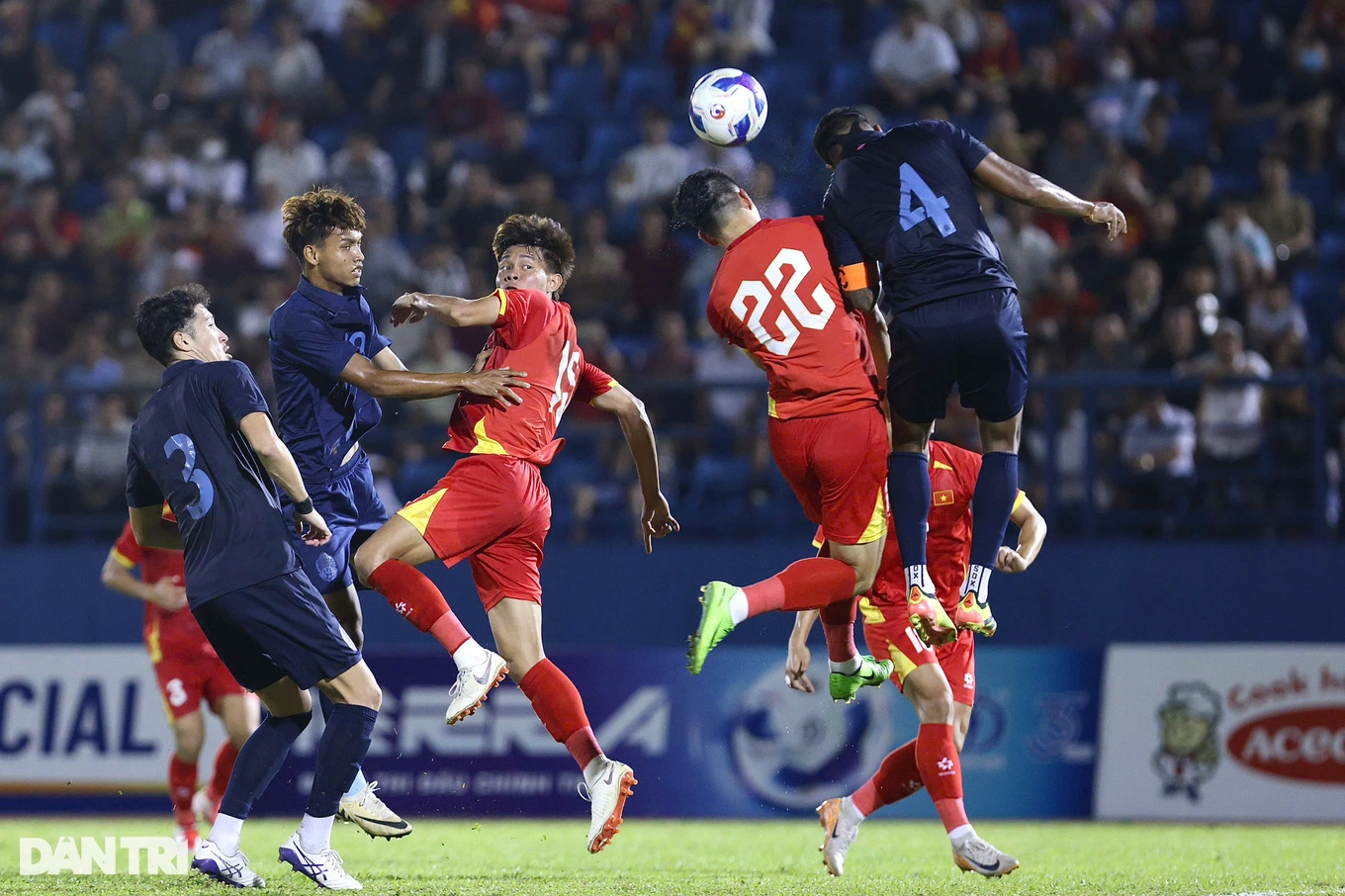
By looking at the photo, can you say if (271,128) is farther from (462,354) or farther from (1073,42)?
(1073,42)

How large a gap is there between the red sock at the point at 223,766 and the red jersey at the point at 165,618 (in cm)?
57

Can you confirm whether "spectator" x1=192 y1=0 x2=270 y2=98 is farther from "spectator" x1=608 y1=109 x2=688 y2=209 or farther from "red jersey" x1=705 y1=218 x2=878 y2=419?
"red jersey" x1=705 y1=218 x2=878 y2=419

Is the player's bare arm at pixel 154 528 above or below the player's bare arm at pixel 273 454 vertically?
below

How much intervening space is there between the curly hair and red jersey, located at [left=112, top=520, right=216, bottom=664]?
295cm

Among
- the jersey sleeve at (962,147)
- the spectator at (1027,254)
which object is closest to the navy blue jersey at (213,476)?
the jersey sleeve at (962,147)

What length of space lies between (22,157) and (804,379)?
10860 mm

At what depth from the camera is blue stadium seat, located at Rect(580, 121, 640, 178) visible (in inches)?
558

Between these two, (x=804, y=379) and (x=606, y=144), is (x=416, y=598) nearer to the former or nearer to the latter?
(x=804, y=379)

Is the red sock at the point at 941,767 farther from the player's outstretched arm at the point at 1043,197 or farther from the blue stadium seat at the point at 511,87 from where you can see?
the blue stadium seat at the point at 511,87

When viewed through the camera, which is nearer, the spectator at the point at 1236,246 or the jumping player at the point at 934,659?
the jumping player at the point at 934,659

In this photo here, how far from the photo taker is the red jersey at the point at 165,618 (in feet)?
30.7

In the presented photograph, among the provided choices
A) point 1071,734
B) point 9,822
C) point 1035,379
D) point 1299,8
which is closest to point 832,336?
point 1035,379

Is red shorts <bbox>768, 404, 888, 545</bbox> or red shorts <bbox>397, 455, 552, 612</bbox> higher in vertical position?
red shorts <bbox>768, 404, 888, 545</bbox>

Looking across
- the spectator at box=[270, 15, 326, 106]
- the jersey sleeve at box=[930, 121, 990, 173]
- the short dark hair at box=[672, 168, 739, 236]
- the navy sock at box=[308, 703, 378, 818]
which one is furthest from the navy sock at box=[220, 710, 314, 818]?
the spectator at box=[270, 15, 326, 106]
